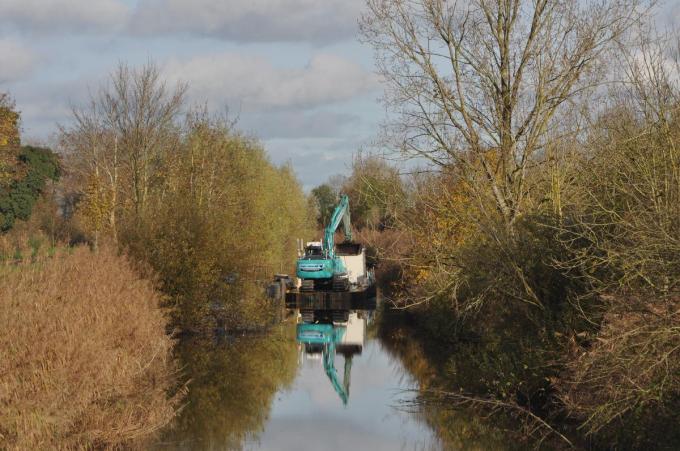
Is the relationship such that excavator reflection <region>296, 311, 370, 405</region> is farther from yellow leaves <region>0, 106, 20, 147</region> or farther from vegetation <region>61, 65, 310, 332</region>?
yellow leaves <region>0, 106, 20, 147</region>

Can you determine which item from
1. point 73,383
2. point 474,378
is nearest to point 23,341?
point 73,383

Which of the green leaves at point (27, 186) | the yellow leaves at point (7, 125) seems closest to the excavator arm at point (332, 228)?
the yellow leaves at point (7, 125)

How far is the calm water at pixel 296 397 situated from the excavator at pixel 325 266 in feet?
40.1

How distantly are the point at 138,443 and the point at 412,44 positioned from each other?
11.2 m

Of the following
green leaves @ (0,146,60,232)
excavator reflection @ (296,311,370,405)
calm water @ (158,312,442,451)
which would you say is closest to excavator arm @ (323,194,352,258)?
excavator reflection @ (296,311,370,405)

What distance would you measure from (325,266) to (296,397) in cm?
2357

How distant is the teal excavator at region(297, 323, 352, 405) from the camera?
24614mm

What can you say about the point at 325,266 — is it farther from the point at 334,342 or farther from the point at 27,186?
the point at 27,186

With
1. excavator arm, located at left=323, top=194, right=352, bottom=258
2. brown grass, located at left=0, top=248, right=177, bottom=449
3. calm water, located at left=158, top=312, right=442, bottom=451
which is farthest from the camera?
excavator arm, located at left=323, top=194, right=352, bottom=258

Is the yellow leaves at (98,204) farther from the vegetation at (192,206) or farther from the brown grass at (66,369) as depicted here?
the brown grass at (66,369)

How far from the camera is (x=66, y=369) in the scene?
12203 mm

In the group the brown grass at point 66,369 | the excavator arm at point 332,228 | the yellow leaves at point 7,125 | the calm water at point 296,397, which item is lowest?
the calm water at point 296,397

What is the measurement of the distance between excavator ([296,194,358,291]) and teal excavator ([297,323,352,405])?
655cm

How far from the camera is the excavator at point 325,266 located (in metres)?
46.1
